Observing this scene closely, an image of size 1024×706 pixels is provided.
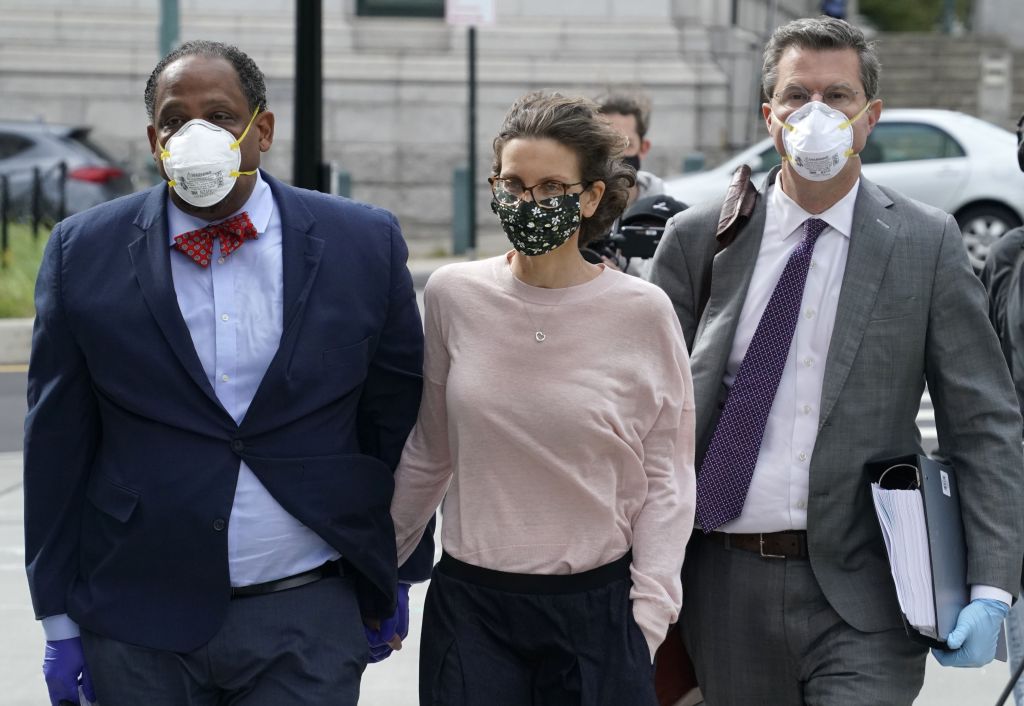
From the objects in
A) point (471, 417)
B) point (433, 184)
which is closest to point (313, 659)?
point (471, 417)

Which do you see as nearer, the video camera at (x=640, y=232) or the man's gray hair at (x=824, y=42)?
the man's gray hair at (x=824, y=42)

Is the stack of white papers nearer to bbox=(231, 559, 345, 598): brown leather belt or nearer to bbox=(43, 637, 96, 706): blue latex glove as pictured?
bbox=(231, 559, 345, 598): brown leather belt

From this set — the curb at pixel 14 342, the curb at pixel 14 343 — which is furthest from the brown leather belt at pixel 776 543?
the curb at pixel 14 343

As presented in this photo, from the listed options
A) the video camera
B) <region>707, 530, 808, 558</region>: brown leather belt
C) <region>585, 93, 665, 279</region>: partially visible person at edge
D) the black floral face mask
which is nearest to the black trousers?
<region>707, 530, 808, 558</region>: brown leather belt

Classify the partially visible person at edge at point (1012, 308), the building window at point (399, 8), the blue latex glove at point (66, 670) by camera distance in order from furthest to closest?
the building window at point (399, 8)
the partially visible person at edge at point (1012, 308)
the blue latex glove at point (66, 670)

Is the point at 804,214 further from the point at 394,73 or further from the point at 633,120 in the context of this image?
the point at 394,73

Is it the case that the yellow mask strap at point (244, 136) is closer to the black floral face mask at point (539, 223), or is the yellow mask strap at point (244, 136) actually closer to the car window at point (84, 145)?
the black floral face mask at point (539, 223)

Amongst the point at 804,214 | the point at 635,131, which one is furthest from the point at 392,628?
the point at 635,131

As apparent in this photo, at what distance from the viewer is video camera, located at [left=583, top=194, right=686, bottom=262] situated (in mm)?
5363

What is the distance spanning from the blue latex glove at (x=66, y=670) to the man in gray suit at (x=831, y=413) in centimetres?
135

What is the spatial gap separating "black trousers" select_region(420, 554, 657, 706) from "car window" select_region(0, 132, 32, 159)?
15.3 m

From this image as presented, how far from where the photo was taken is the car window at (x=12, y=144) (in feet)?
57.0

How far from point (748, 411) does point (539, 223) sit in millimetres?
684

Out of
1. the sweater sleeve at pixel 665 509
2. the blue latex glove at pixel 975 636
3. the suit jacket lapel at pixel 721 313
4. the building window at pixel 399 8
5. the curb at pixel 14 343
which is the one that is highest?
the building window at pixel 399 8
